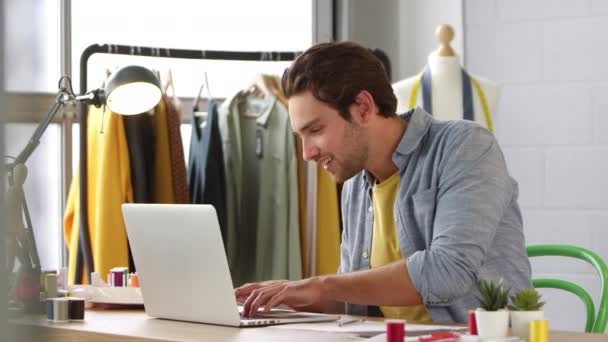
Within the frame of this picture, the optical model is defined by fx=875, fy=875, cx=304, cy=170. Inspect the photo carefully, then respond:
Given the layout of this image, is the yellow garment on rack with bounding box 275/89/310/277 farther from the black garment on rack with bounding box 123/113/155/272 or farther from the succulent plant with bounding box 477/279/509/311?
the succulent plant with bounding box 477/279/509/311

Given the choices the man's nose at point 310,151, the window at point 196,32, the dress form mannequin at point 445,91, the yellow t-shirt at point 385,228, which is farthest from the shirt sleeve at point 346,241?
the window at point 196,32

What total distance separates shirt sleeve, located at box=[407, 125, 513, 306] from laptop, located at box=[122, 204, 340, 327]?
20cm

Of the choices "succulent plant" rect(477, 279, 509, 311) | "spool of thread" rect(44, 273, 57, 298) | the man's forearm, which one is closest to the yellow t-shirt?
the man's forearm

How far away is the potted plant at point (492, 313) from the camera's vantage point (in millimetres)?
1059

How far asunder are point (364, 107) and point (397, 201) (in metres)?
0.21

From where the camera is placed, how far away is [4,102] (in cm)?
20

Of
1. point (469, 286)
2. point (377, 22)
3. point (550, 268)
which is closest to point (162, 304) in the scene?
point (469, 286)

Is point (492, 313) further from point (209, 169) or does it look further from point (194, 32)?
point (194, 32)

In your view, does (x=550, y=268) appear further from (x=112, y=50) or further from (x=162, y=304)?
(x=162, y=304)

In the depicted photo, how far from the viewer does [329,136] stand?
1.80 m

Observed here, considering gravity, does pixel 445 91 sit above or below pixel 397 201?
above

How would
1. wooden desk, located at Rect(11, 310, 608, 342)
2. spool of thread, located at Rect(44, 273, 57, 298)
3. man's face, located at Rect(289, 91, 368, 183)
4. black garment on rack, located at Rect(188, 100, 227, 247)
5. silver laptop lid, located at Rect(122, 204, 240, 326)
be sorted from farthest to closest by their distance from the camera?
black garment on rack, located at Rect(188, 100, 227, 247) < man's face, located at Rect(289, 91, 368, 183) < silver laptop lid, located at Rect(122, 204, 240, 326) < wooden desk, located at Rect(11, 310, 608, 342) < spool of thread, located at Rect(44, 273, 57, 298)

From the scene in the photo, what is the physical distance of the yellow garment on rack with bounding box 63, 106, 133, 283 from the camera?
2645 millimetres

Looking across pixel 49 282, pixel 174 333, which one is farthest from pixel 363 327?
pixel 49 282
